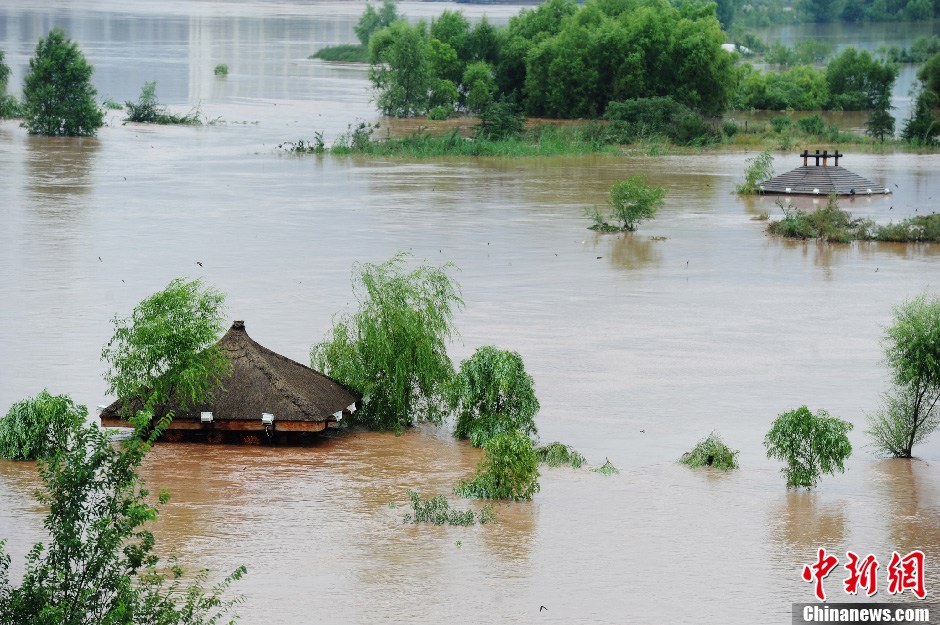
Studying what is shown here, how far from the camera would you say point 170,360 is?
1806 cm

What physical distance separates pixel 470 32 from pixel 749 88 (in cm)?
1276

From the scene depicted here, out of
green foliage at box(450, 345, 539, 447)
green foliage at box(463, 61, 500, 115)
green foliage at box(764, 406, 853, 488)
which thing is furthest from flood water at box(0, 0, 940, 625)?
green foliage at box(463, 61, 500, 115)

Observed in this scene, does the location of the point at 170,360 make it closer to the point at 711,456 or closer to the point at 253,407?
the point at 253,407

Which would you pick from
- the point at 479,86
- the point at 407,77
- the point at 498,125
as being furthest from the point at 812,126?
the point at 407,77

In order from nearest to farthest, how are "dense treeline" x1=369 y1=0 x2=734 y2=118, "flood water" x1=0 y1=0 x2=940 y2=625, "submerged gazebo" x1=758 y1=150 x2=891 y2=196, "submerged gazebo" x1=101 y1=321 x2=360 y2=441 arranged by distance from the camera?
"flood water" x1=0 y1=0 x2=940 y2=625 → "submerged gazebo" x1=101 y1=321 x2=360 y2=441 → "submerged gazebo" x1=758 y1=150 x2=891 y2=196 → "dense treeline" x1=369 y1=0 x2=734 y2=118

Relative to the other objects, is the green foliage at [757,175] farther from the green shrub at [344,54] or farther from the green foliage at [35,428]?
the green shrub at [344,54]

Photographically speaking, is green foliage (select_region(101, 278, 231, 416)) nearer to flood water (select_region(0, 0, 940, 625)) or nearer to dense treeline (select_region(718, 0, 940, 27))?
flood water (select_region(0, 0, 940, 625))

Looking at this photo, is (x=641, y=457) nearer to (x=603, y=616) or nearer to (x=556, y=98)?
(x=603, y=616)

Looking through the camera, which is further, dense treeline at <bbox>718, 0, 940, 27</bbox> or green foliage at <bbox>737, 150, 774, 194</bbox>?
dense treeline at <bbox>718, 0, 940, 27</bbox>

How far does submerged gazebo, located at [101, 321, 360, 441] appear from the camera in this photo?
1809cm

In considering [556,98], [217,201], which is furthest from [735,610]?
[556,98]

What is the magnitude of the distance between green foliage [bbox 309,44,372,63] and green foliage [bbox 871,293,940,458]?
270 ft

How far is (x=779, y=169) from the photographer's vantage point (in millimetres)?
49031

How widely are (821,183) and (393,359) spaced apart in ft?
87.5
